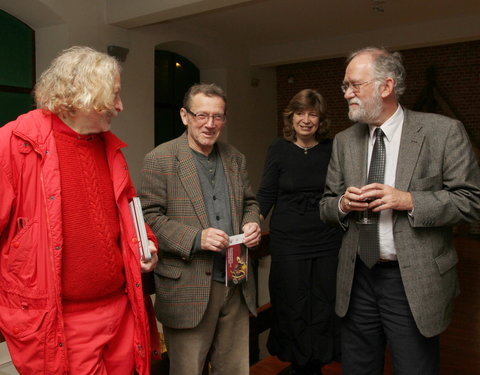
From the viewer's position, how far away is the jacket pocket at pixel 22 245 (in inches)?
53.0

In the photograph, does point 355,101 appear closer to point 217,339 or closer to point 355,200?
point 355,200

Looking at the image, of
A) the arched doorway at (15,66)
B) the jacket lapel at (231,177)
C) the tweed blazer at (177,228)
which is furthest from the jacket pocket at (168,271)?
the arched doorway at (15,66)

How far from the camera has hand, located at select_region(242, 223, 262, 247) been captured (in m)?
1.95

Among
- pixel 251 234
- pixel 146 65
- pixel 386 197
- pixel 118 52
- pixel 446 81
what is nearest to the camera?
pixel 386 197

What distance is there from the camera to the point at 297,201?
8.50 ft

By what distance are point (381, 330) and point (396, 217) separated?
1.71 ft

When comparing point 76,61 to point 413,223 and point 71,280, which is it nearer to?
point 71,280

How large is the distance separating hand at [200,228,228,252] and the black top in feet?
2.60

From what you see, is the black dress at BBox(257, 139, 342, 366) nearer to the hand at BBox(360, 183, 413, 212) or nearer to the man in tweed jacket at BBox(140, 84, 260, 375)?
the man in tweed jacket at BBox(140, 84, 260, 375)

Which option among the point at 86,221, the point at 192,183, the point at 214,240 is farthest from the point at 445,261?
the point at 86,221

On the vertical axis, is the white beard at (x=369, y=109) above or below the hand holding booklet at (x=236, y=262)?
above

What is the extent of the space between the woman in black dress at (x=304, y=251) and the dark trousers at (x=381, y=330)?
1.51 feet

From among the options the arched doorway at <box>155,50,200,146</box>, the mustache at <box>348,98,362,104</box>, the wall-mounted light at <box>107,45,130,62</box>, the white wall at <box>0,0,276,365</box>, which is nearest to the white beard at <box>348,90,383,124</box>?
the mustache at <box>348,98,362,104</box>

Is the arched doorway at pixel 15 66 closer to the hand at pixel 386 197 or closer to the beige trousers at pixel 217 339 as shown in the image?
the beige trousers at pixel 217 339
